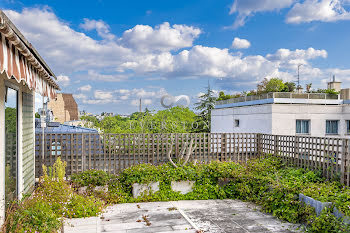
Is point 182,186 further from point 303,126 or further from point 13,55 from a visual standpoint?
point 303,126

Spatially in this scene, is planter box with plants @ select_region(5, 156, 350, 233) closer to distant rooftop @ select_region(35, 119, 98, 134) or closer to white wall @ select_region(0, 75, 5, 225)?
white wall @ select_region(0, 75, 5, 225)

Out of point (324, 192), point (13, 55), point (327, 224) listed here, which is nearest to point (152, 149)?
point (324, 192)

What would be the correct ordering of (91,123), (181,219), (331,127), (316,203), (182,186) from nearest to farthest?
(316,203) < (181,219) < (182,186) < (331,127) < (91,123)

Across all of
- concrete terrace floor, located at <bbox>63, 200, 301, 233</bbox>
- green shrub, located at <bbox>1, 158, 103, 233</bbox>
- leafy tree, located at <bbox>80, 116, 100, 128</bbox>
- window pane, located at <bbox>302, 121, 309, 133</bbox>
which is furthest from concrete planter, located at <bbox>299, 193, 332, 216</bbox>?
leafy tree, located at <bbox>80, 116, 100, 128</bbox>

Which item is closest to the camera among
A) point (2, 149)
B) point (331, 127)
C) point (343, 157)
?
point (2, 149)

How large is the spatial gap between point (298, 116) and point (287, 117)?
756 millimetres

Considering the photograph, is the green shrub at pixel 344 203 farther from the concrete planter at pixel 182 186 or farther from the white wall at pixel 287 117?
the white wall at pixel 287 117

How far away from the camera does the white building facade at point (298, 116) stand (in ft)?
47.9

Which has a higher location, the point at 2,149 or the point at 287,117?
the point at 287,117

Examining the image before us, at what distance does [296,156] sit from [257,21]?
11194 mm

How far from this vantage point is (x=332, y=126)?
52.5 ft

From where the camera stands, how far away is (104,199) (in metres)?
6.64

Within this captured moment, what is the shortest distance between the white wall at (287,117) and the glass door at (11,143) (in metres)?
11.9

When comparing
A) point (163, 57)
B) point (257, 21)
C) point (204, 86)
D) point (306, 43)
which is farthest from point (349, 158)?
point (204, 86)
